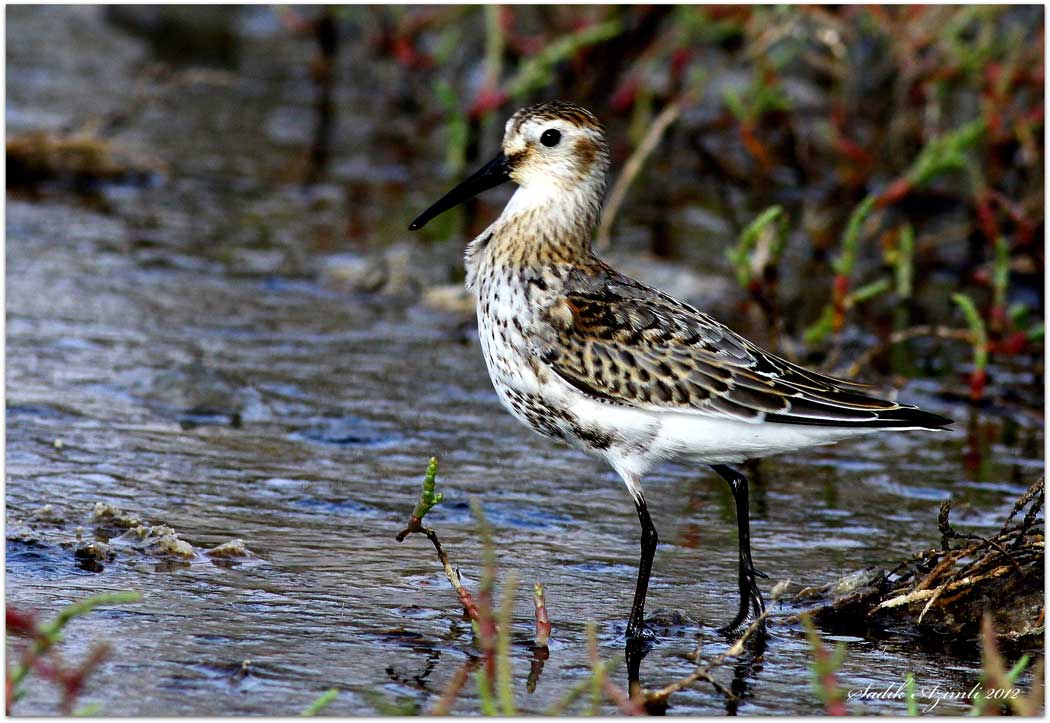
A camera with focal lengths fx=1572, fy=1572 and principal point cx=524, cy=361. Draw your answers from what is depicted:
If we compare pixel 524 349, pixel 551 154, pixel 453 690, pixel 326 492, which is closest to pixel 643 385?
pixel 524 349

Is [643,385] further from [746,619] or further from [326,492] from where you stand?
[326,492]

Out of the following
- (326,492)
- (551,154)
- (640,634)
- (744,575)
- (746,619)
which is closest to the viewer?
(640,634)

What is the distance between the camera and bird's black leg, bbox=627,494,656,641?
5.23 meters

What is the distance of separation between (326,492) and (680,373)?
1.77 meters

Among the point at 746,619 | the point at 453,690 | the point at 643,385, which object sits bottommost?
the point at 453,690

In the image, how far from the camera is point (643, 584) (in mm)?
5305

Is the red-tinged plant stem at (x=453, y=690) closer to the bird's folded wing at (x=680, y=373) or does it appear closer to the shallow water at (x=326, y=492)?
the shallow water at (x=326, y=492)

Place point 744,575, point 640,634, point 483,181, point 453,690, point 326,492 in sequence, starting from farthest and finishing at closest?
point 326,492
point 483,181
point 744,575
point 640,634
point 453,690

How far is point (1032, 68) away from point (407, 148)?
4.86 metres

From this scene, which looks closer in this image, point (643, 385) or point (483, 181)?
point (643, 385)

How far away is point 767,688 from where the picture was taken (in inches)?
191

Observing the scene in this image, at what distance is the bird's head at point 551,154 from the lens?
5.98 meters

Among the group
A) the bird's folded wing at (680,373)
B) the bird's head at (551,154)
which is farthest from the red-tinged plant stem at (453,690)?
the bird's head at (551,154)

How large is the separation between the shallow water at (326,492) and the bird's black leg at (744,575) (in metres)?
0.09
